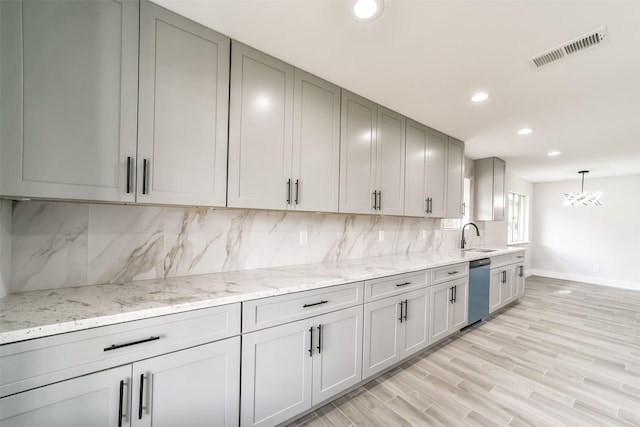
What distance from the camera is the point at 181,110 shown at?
146cm

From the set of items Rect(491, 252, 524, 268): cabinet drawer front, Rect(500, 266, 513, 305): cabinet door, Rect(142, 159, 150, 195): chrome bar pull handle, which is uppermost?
Rect(142, 159, 150, 195): chrome bar pull handle

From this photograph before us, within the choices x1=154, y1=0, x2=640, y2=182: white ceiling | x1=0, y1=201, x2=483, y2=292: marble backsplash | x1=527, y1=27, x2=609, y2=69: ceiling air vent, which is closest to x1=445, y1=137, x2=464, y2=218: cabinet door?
x1=154, y1=0, x2=640, y2=182: white ceiling

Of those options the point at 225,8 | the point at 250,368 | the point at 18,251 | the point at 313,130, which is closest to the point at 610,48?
the point at 313,130

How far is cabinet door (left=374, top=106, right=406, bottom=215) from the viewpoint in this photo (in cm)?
255

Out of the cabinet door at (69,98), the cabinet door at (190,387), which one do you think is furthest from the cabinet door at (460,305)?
the cabinet door at (69,98)

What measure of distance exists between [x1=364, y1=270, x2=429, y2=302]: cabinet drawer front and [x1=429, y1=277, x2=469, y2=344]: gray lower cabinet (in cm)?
24

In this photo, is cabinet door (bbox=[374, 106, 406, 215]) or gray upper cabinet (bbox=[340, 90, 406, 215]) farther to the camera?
cabinet door (bbox=[374, 106, 406, 215])

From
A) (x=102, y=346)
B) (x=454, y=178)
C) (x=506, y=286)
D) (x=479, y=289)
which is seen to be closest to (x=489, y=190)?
(x=454, y=178)

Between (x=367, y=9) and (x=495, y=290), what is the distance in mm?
3925

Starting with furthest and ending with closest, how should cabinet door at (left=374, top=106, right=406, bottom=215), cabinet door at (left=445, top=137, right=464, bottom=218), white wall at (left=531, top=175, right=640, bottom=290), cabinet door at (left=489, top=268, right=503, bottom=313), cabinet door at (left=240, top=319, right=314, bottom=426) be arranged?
white wall at (left=531, top=175, right=640, bottom=290) → cabinet door at (left=489, top=268, right=503, bottom=313) → cabinet door at (left=445, top=137, right=464, bottom=218) → cabinet door at (left=374, top=106, right=406, bottom=215) → cabinet door at (left=240, top=319, right=314, bottom=426)

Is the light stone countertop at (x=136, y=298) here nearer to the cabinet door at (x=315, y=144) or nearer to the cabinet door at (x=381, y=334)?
the cabinet door at (x=381, y=334)

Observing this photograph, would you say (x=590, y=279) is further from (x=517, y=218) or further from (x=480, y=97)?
(x=480, y=97)

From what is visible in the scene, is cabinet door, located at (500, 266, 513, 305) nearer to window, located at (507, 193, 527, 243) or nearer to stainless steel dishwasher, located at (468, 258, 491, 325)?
stainless steel dishwasher, located at (468, 258, 491, 325)

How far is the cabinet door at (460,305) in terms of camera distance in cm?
288
